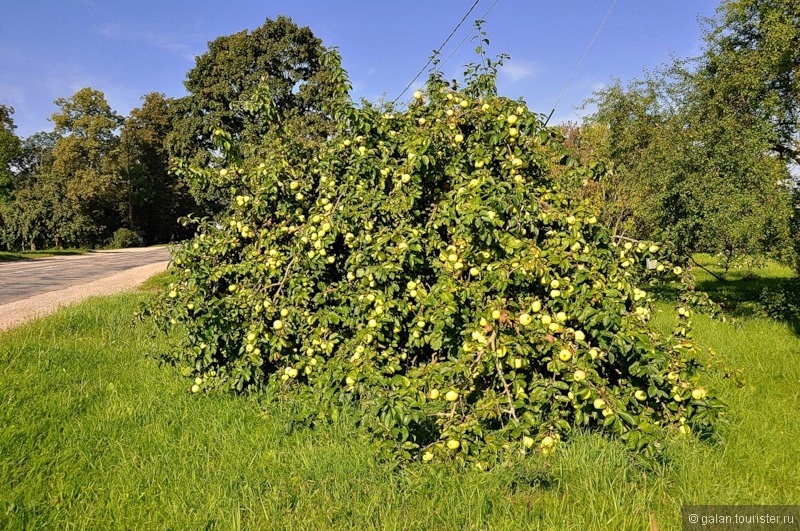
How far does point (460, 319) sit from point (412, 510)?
1309 millimetres

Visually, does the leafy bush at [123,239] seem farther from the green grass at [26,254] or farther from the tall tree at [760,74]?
the tall tree at [760,74]

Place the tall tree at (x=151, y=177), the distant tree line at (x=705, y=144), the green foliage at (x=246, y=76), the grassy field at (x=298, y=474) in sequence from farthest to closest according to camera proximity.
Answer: the tall tree at (x=151, y=177), the green foliage at (x=246, y=76), the distant tree line at (x=705, y=144), the grassy field at (x=298, y=474)

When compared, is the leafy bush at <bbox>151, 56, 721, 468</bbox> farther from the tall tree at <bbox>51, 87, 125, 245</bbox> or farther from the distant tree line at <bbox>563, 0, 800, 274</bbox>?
the tall tree at <bbox>51, 87, 125, 245</bbox>

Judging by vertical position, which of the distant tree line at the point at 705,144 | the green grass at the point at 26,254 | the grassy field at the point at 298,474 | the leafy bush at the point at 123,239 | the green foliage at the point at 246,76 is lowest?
the grassy field at the point at 298,474

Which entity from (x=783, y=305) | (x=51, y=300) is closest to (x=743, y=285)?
(x=783, y=305)

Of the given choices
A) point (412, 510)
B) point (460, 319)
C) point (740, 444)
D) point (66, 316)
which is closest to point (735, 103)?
point (740, 444)

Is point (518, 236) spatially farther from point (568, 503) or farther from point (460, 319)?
point (568, 503)

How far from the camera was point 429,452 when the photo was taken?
3100mm

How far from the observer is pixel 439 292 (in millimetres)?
3518

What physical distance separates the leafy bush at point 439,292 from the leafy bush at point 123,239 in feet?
135

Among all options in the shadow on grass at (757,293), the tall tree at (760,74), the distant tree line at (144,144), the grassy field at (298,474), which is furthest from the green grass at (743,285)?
the distant tree line at (144,144)

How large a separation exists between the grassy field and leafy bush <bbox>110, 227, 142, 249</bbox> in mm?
40812

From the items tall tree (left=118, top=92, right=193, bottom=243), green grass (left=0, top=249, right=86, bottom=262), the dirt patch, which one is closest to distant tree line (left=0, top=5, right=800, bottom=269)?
the dirt patch

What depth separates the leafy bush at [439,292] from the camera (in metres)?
3.23
